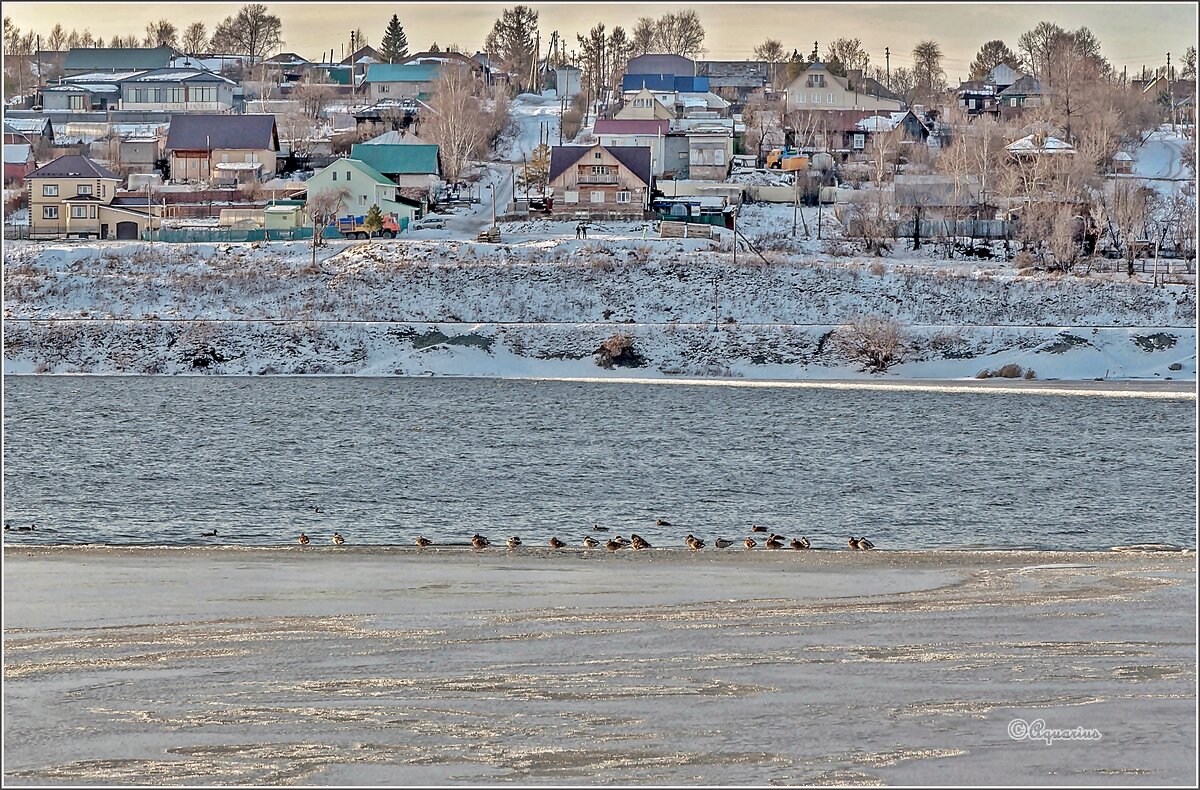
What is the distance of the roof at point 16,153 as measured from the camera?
74.9 m

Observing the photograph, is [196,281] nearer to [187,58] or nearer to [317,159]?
[317,159]

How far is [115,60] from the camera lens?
369 ft

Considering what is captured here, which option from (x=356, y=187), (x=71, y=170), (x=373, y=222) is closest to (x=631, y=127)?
(x=356, y=187)

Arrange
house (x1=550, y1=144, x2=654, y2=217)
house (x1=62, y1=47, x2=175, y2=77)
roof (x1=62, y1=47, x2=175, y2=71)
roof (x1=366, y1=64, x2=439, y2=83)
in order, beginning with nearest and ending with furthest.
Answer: house (x1=550, y1=144, x2=654, y2=217) → roof (x1=366, y1=64, x2=439, y2=83) → house (x1=62, y1=47, x2=175, y2=77) → roof (x1=62, y1=47, x2=175, y2=71)

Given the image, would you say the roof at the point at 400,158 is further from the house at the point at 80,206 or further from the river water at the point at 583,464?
the river water at the point at 583,464

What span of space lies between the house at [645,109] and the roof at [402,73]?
2158 cm

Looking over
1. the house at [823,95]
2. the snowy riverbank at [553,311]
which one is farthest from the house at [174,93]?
the snowy riverbank at [553,311]

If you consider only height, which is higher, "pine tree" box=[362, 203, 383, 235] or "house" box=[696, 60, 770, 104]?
"house" box=[696, 60, 770, 104]

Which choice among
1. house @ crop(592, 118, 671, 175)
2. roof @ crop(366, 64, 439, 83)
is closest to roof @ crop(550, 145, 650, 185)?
house @ crop(592, 118, 671, 175)

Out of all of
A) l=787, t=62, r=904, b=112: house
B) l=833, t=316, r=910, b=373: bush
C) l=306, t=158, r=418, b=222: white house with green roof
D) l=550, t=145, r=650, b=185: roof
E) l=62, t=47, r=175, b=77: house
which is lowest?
l=833, t=316, r=910, b=373: bush

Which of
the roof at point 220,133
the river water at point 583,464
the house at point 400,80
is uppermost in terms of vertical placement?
the house at point 400,80

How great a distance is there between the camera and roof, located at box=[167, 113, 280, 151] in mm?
76250

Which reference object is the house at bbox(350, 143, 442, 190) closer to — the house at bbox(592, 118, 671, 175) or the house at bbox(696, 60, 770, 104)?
the house at bbox(592, 118, 671, 175)

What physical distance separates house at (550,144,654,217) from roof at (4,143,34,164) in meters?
26.9
